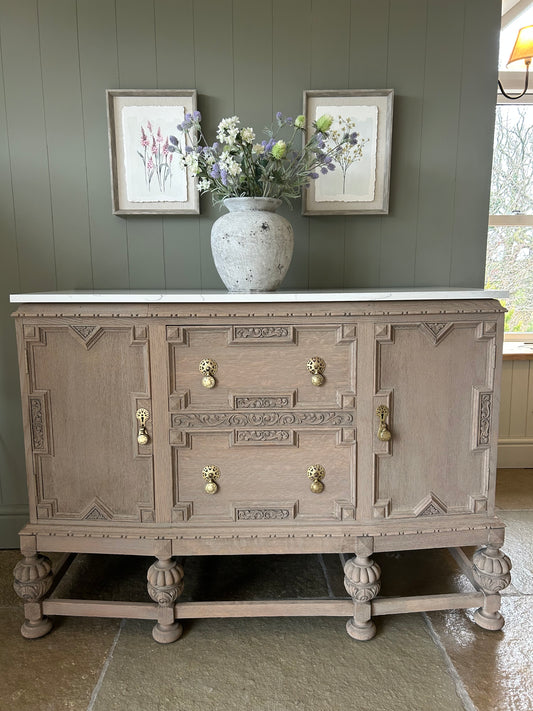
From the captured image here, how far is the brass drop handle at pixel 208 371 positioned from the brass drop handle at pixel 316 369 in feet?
0.94

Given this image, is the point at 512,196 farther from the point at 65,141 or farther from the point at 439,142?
the point at 65,141

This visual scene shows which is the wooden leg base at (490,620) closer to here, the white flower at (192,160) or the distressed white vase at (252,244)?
the distressed white vase at (252,244)

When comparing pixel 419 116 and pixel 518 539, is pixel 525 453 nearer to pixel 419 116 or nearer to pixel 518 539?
pixel 518 539

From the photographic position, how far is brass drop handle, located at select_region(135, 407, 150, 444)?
1.49 m

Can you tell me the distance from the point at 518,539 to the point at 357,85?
6.68 feet

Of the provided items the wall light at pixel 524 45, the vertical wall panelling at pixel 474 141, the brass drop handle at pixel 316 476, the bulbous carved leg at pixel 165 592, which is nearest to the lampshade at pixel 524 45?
the wall light at pixel 524 45

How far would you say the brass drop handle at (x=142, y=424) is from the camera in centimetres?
149

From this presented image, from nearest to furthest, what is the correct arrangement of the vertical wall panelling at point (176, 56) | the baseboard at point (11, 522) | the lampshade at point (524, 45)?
the vertical wall panelling at point (176, 56) < the baseboard at point (11, 522) < the lampshade at point (524, 45)

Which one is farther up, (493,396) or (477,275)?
(477,275)

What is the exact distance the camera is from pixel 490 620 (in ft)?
5.33

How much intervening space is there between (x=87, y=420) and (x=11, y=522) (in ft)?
3.23

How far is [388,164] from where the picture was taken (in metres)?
1.95

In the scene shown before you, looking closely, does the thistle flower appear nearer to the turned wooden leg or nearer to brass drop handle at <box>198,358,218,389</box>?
brass drop handle at <box>198,358,218,389</box>

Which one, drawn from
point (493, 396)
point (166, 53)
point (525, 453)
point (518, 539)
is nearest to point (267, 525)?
point (493, 396)
